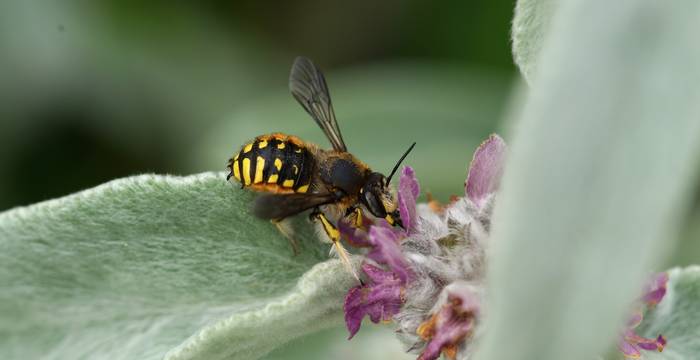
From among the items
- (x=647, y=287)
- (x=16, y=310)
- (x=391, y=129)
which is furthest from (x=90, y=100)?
(x=647, y=287)

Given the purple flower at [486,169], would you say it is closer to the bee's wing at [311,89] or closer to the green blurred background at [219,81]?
the bee's wing at [311,89]

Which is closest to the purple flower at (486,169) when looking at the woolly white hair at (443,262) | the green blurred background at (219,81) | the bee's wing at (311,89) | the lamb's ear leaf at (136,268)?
the woolly white hair at (443,262)

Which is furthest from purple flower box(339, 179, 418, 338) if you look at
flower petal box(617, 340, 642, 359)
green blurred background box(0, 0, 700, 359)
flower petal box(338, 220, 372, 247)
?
green blurred background box(0, 0, 700, 359)

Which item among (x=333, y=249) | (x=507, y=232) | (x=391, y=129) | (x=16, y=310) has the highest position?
(x=391, y=129)

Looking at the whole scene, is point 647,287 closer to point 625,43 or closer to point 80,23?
point 625,43

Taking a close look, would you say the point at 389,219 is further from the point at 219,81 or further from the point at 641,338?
the point at 219,81

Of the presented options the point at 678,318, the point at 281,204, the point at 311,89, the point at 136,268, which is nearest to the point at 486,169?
the point at 281,204
